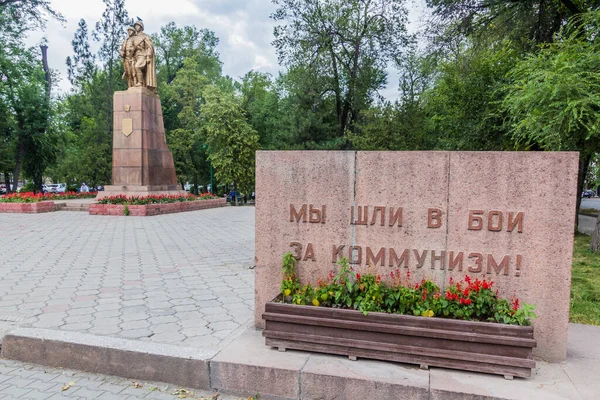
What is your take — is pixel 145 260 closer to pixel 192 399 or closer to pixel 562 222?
pixel 192 399

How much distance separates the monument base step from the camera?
2.76m

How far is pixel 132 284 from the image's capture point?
560 centimetres

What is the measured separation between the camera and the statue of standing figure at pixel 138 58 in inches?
733

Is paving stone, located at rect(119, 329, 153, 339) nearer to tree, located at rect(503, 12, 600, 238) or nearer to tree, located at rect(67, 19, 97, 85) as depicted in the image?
tree, located at rect(503, 12, 600, 238)

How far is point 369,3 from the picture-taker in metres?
26.8

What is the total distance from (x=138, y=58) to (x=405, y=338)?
1919 centimetres

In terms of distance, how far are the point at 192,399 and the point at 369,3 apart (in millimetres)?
28414

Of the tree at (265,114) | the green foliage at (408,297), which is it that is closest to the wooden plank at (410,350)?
the green foliage at (408,297)

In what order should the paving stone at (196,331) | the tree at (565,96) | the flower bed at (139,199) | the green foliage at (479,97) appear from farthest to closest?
the flower bed at (139,199)
the green foliage at (479,97)
the tree at (565,96)
the paving stone at (196,331)

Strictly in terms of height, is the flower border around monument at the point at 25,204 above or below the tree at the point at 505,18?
below

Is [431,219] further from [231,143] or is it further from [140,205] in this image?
[231,143]

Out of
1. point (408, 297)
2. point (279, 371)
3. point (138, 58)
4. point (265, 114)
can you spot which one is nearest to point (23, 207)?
point (138, 58)

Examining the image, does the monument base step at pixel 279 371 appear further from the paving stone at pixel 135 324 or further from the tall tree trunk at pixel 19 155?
the tall tree trunk at pixel 19 155

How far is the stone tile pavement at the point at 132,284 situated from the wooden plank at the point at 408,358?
2.37ft
